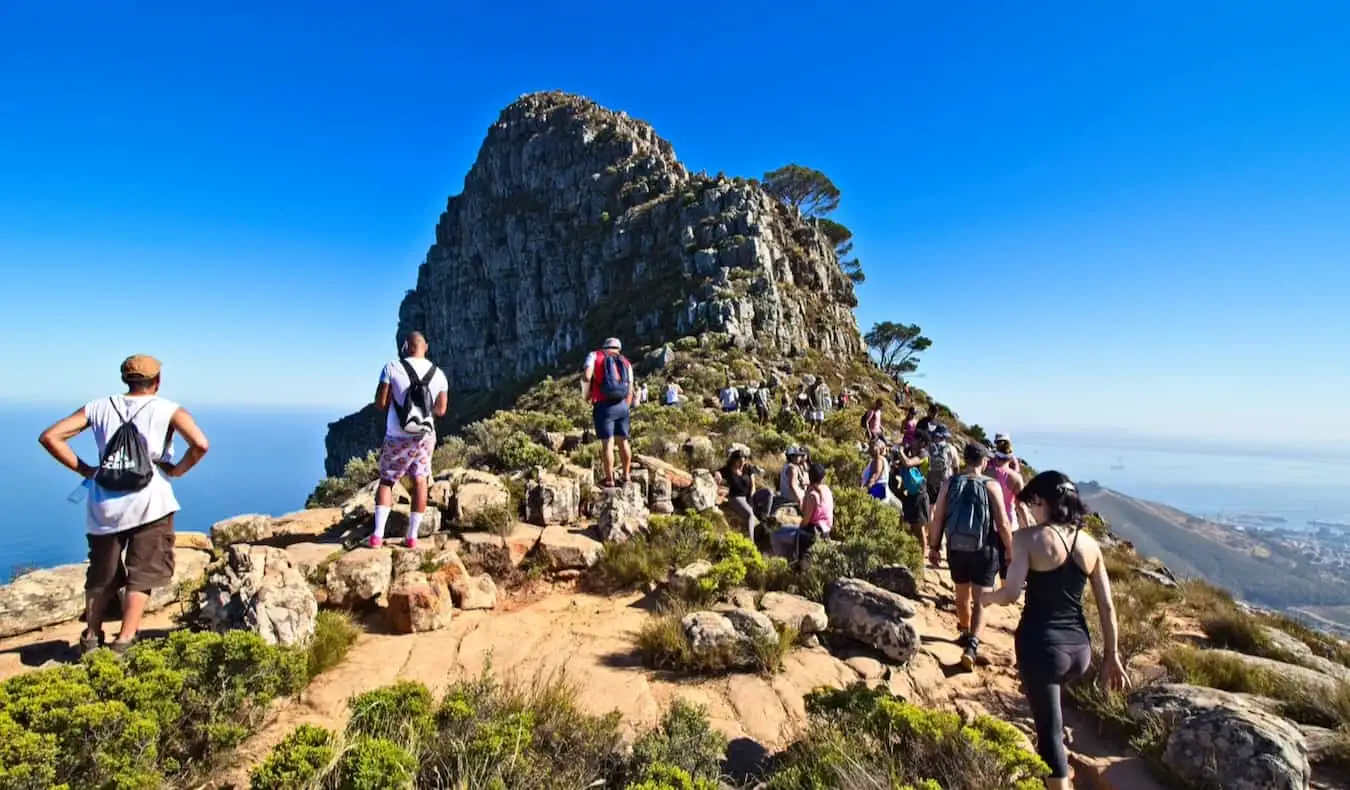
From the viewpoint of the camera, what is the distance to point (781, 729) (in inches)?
140

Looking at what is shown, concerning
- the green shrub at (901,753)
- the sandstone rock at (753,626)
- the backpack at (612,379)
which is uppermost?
the backpack at (612,379)

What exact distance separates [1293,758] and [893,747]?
88.2 inches

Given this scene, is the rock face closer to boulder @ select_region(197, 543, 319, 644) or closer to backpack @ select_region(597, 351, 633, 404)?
backpack @ select_region(597, 351, 633, 404)

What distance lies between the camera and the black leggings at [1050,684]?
3133 mm

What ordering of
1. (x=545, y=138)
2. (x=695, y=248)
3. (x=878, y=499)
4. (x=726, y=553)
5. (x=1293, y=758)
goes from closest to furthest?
(x=1293, y=758)
(x=726, y=553)
(x=878, y=499)
(x=695, y=248)
(x=545, y=138)

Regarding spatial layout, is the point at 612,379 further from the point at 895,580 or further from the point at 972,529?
the point at 972,529

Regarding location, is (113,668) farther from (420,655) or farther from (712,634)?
(712,634)

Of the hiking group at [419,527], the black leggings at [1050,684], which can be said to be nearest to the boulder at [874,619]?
the hiking group at [419,527]

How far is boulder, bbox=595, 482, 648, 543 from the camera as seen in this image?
6531mm

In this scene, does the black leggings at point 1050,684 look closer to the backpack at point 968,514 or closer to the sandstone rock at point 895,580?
the backpack at point 968,514

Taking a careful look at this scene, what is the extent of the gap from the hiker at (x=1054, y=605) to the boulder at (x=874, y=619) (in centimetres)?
150

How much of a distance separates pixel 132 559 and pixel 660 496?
5.33 metres

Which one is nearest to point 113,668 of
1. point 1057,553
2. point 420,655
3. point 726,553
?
point 420,655

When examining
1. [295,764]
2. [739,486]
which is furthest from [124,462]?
[739,486]
